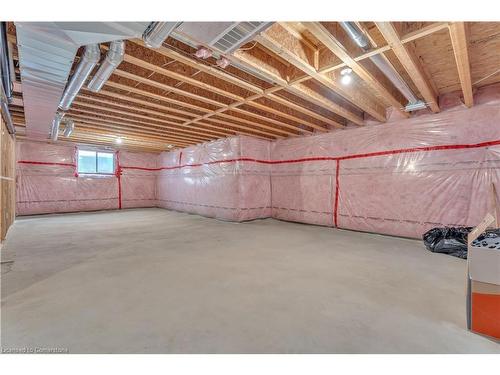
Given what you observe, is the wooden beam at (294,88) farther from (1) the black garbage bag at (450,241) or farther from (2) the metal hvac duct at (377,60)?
(1) the black garbage bag at (450,241)

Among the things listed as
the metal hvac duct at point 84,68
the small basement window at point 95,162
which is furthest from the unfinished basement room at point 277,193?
the small basement window at point 95,162

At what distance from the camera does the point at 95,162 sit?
26.3ft

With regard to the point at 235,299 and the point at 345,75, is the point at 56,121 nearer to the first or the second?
A: the point at 235,299

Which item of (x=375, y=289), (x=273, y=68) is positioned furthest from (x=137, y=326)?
(x=273, y=68)

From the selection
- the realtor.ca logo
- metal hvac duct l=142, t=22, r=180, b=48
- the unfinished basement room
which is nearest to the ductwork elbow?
the unfinished basement room

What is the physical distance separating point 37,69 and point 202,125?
2957 millimetres

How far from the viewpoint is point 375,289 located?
6.77 feet

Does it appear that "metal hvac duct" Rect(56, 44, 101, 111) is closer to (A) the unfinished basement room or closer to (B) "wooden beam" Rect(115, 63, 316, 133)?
(A) the unfinished basement room

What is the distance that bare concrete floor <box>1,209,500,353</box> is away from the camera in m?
1.36

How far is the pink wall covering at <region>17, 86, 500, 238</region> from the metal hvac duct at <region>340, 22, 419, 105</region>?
883 millimetres

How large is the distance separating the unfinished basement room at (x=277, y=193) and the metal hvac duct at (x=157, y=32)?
18mm

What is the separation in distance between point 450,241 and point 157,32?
4045 mm

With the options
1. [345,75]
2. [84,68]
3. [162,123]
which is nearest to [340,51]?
[345,75]
